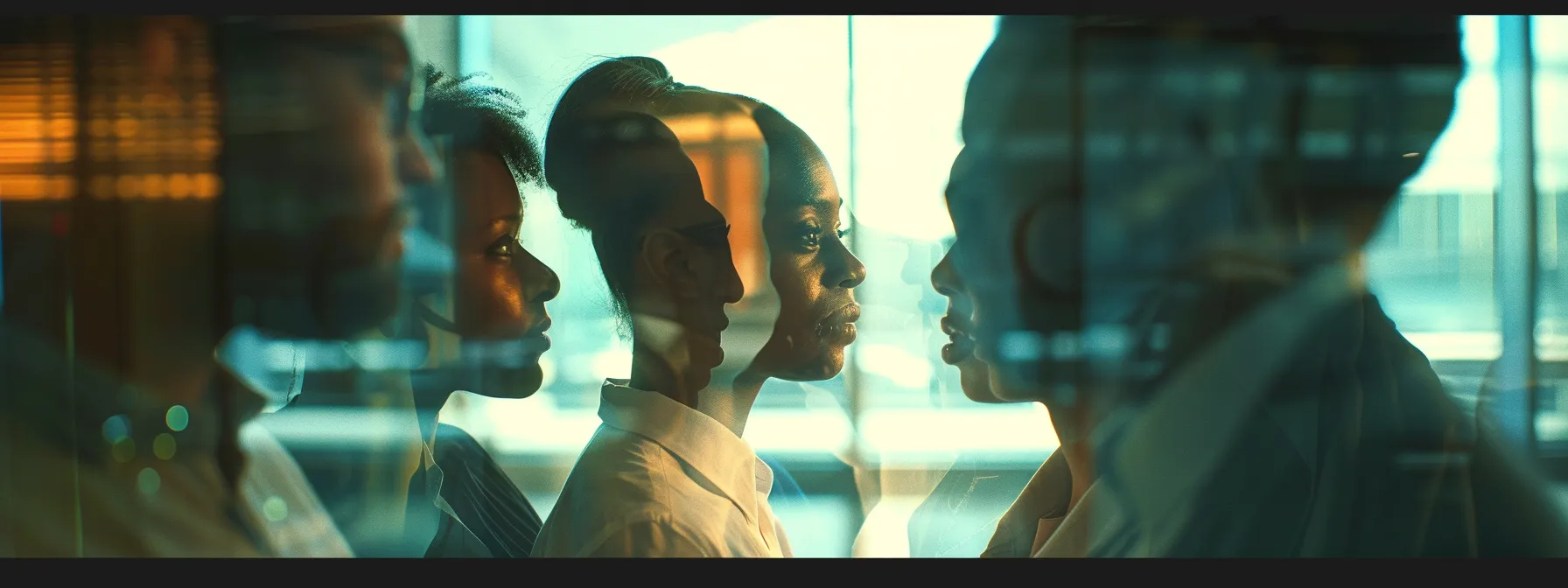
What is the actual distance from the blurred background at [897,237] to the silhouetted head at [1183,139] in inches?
2.8

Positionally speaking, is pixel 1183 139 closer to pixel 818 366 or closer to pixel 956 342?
pixel 956 342

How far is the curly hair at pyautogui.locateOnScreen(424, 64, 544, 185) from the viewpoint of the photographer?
2.36 m

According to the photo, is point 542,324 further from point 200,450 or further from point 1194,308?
point 1194,308

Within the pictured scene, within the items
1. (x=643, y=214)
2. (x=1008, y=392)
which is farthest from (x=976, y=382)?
(x=643, y=214)

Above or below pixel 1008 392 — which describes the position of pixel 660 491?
below

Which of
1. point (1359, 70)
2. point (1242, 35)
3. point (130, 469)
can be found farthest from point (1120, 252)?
point (130, 469)

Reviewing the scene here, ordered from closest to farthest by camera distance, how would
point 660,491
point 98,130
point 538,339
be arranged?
1. point 660,491
2. point 538,339
3. point 98,130

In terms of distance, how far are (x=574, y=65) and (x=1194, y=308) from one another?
70.0 inches

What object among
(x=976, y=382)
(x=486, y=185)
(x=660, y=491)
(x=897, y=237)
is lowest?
(x=660, y=491)

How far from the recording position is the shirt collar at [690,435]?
2328 millimetres

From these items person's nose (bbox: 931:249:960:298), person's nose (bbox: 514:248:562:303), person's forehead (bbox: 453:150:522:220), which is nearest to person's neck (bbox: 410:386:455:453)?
person's nose (bbox: 514:248:562:303)

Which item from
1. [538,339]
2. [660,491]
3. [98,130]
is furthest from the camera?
[98,130]

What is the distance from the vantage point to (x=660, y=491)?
2.29 m

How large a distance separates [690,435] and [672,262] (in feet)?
1.52
